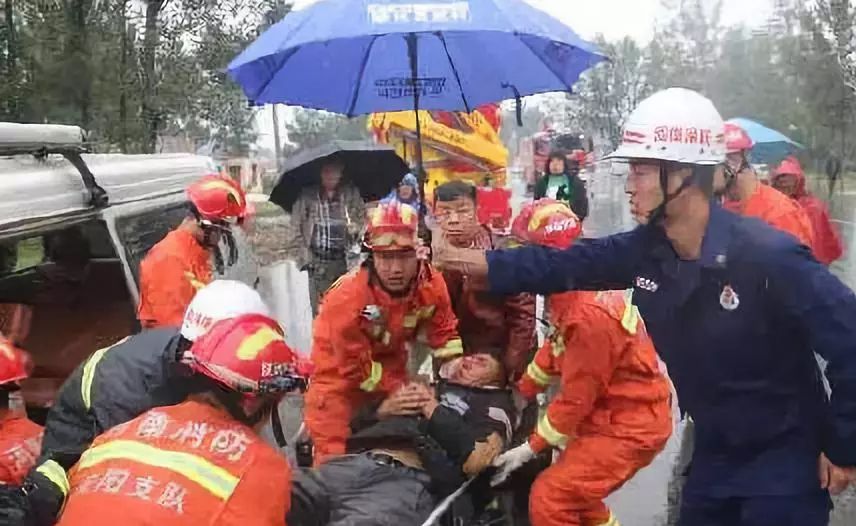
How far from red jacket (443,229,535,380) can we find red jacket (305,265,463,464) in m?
0.50

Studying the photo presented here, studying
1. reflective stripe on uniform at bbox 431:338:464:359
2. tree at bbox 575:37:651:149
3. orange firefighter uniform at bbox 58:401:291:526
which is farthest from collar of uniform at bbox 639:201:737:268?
tree at bbox 575:37:651:149

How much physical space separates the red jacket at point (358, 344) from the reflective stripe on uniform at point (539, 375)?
47cm

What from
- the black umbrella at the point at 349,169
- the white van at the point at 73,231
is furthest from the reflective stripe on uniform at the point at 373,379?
the black umbrella at the point at 349,169

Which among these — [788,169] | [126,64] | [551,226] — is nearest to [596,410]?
[551,226]

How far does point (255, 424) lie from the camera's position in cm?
251

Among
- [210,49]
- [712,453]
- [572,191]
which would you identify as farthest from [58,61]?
[712,453]

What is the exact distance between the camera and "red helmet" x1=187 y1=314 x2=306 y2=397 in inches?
93.9

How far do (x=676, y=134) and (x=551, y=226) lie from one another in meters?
0.99

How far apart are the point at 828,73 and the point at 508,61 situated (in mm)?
16455

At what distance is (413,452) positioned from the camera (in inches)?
140

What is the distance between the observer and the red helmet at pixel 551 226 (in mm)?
4016

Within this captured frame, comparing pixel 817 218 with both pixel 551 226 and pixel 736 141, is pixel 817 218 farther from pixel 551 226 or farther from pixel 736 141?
pixel 551 226

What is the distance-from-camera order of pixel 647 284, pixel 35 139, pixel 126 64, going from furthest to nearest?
pixel 126 64, pixel 35 139, pixel 647 284

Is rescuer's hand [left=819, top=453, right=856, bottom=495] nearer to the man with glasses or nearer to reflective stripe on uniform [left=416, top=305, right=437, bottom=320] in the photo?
reflective stripe on uniform [left=416, top=305, right=437, bottom=320]
